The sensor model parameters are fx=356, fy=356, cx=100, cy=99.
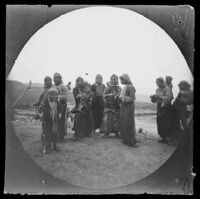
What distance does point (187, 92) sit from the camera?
644 cm

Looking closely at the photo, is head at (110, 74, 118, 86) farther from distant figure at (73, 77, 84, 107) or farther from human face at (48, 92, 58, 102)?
human face at (48, 92, 58, 102)

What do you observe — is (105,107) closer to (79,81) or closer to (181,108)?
(79,81)

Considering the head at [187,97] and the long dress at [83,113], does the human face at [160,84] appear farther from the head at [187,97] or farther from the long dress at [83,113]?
the long dress at [83,113]

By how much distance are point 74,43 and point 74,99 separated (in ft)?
3.27

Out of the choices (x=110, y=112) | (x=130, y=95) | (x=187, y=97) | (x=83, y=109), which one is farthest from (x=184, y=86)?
(x=83, y=109)

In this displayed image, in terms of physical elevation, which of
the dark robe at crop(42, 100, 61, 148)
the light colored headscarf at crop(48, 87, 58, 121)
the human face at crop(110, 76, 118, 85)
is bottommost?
the dark robe at crop(42, 100, 61, 148)

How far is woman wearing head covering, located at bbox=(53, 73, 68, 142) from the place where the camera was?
20.7ft

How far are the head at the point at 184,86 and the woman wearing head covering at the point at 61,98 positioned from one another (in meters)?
2.05

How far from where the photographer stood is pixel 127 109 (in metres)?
6.35

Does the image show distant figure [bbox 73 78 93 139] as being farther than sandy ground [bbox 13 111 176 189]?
Yes

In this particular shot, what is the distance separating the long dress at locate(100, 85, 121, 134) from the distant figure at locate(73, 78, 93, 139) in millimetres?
265

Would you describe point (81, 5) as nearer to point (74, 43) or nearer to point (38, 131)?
point (74, 43)

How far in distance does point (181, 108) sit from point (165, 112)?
30cm

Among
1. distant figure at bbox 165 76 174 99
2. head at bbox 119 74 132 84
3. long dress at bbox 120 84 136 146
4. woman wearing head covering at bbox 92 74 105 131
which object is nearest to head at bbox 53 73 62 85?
woman wearing head covering at bbox 92 74 105 131
